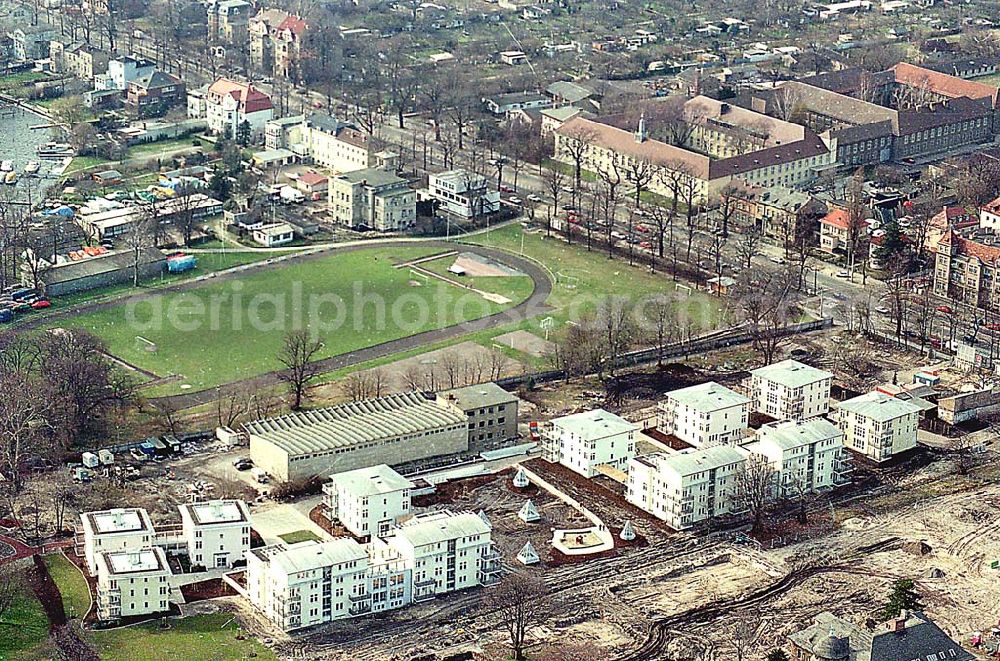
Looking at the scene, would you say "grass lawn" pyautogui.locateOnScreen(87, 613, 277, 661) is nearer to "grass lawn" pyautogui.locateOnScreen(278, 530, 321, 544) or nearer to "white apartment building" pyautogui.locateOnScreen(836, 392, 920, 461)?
"grass lawn" pyautogui.locateOnScreen(278, 530, 321, 544)

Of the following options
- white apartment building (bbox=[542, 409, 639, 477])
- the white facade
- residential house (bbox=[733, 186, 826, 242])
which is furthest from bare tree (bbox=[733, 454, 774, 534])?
residential house (bbox=[733, 186, 826, 242])

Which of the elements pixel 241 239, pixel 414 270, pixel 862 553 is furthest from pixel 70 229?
pixel 862 553

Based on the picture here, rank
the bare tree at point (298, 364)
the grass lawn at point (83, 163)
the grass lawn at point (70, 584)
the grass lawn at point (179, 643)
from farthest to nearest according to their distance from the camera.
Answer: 1. the grass lawn at point (83, 163)
2. the bare tree at point (298, 364)
3. the grass lawn at point (70, 584)
4. the grass lawn at point (179, 643)

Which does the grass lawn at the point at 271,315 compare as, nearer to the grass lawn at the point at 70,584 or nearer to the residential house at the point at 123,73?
the grass lawn at the point at 70,584

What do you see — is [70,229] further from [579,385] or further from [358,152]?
[579,385]

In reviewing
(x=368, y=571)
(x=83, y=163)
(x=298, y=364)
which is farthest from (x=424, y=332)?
(x=83, y=163)

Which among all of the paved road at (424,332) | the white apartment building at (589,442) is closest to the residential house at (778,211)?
the paved road at (424,332)

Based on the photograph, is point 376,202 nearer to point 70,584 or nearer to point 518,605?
point 70,584
